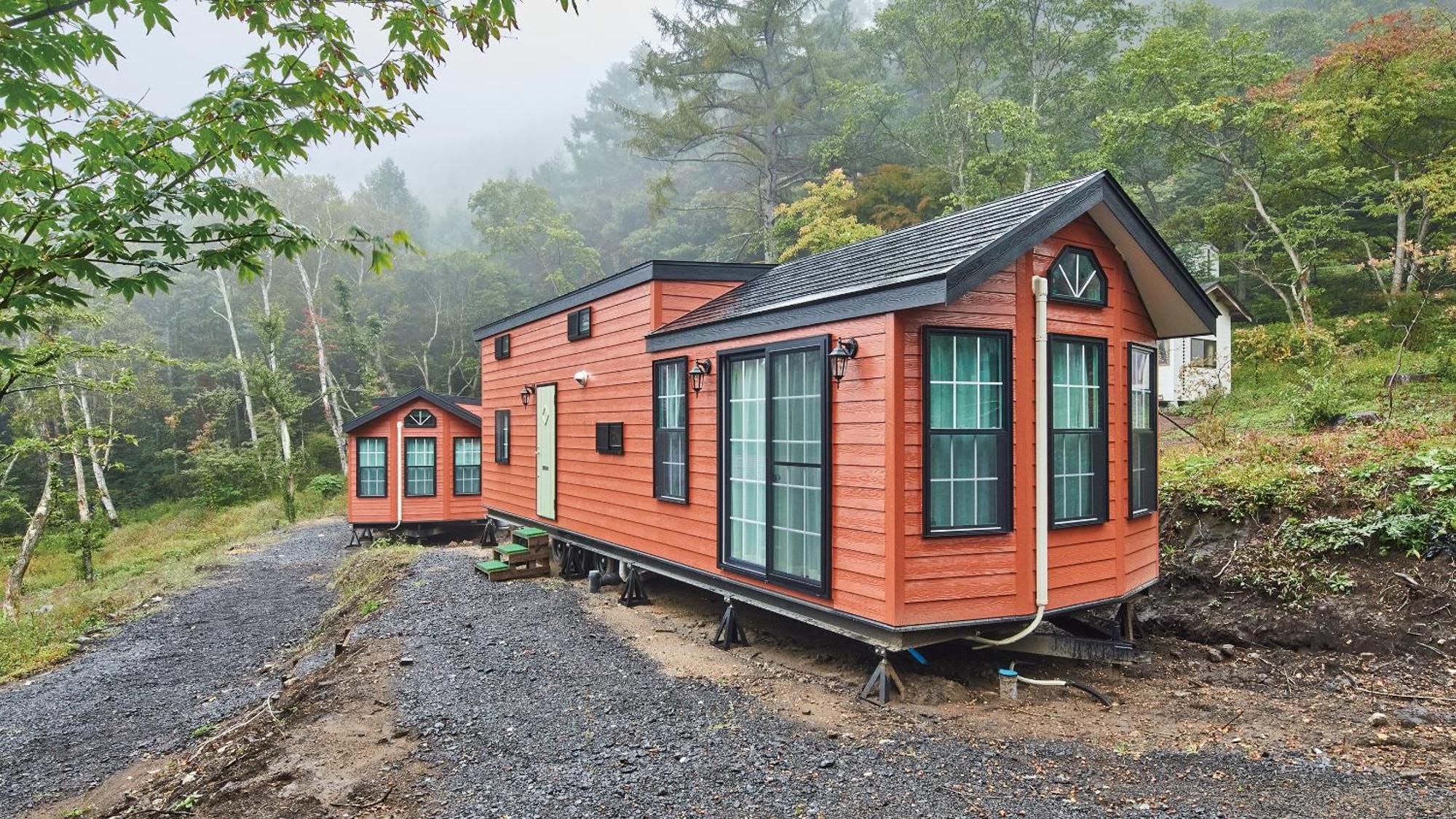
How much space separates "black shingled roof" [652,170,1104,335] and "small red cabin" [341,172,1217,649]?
4 centimetres

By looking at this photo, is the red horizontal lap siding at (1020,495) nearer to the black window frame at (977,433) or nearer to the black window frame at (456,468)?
the black window frame at (977,433)

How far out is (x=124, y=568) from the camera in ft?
52.6

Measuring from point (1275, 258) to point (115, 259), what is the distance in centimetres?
2242

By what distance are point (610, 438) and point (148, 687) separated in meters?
5.49

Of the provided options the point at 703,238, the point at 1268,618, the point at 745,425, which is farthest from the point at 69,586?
the point at 703,238

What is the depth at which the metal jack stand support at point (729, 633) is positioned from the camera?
257 inches

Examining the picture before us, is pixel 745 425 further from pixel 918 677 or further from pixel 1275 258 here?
pixel 1275 258

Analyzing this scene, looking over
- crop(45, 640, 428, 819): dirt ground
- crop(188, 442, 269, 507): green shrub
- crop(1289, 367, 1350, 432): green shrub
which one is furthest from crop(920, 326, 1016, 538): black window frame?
crop(188, 442, 269, 507): green shrub

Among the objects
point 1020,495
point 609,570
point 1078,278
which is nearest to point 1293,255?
point 1078,278

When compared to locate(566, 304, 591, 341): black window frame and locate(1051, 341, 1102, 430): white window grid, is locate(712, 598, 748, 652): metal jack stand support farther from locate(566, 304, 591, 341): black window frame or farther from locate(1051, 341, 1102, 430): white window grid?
locate(566, 304, 591, 341): black window frame

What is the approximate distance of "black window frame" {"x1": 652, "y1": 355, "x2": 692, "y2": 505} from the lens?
725 cm

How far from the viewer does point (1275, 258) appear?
1798cm

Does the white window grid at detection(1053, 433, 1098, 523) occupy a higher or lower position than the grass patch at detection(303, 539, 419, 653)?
higher

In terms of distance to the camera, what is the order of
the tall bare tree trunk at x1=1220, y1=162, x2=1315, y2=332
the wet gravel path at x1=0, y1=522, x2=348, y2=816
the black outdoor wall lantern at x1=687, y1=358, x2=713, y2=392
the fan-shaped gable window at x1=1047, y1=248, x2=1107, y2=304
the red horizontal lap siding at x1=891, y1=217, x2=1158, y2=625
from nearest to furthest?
the red horizontal lap siding at x1=891, y1=217, x2=1158, y2=625
the fan-shaped gable window at x1=1047, y1=248, x2=1107, y2=304
the wet gravel path at x1=0, y1=522, x2=348, y2=816
the black outdoor wall lantern at x1=687, y1=358, x2=713, y2=392
the tall bare tree trunk at x1=1220, y1=162, x2=1315, y2=332
